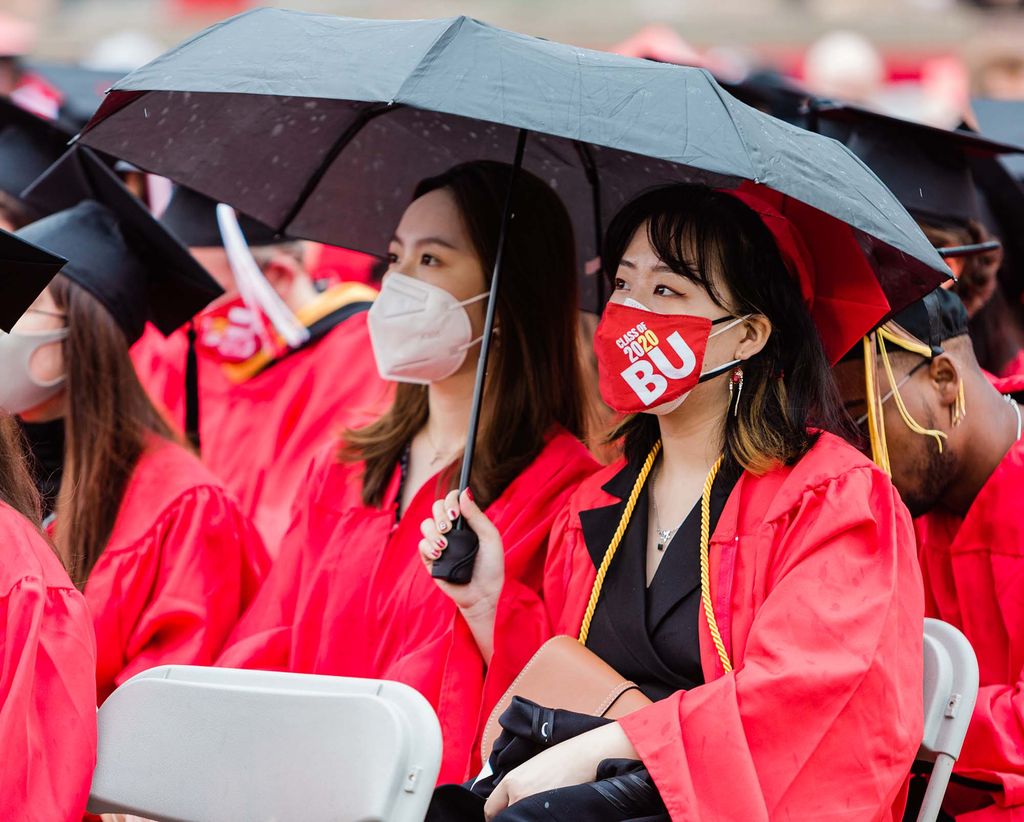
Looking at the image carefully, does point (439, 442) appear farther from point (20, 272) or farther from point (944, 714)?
point (944, 714)

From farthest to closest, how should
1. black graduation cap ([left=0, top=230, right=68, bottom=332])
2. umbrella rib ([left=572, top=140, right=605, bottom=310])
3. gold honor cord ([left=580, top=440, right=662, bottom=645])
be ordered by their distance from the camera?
umbrella rib ([left=572, top=140, right=605, bottom=310]), gold honor cord ([left=580, top=440, right=662, bottom=645]), black graduation cap ([left=0, top=230, right=68, bottom=332])

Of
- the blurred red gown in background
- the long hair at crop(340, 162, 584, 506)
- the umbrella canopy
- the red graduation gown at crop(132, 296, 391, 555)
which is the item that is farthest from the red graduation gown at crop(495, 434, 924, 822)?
the red graduation gown at crop(132, 296, 391, 555)

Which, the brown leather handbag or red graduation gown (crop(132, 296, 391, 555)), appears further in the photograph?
red graduation gown (crop(132, 296, 391, 555))

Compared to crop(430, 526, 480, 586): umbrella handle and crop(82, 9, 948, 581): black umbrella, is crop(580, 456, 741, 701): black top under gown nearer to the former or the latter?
crop(430, 526, 480, 586): umbrella handle

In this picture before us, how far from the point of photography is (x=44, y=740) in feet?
9.15

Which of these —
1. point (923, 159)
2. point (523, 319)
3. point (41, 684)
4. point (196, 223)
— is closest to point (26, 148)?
point (196, 223)

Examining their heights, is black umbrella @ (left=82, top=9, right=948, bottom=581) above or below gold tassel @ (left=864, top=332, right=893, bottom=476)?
above

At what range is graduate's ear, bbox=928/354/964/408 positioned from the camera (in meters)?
3.62

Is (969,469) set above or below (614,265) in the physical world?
below

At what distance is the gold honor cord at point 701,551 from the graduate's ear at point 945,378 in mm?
728

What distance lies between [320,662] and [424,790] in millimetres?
1166

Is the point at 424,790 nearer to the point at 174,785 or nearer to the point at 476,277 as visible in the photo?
the point at 174,785

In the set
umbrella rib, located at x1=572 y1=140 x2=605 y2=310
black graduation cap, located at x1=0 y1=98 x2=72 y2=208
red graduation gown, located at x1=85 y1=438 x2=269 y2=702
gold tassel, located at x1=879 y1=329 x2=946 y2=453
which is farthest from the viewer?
black graduation cap, located at x1=0 y1=98 x2=72 y2=208

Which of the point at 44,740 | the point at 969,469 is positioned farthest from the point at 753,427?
the point at 44,740
